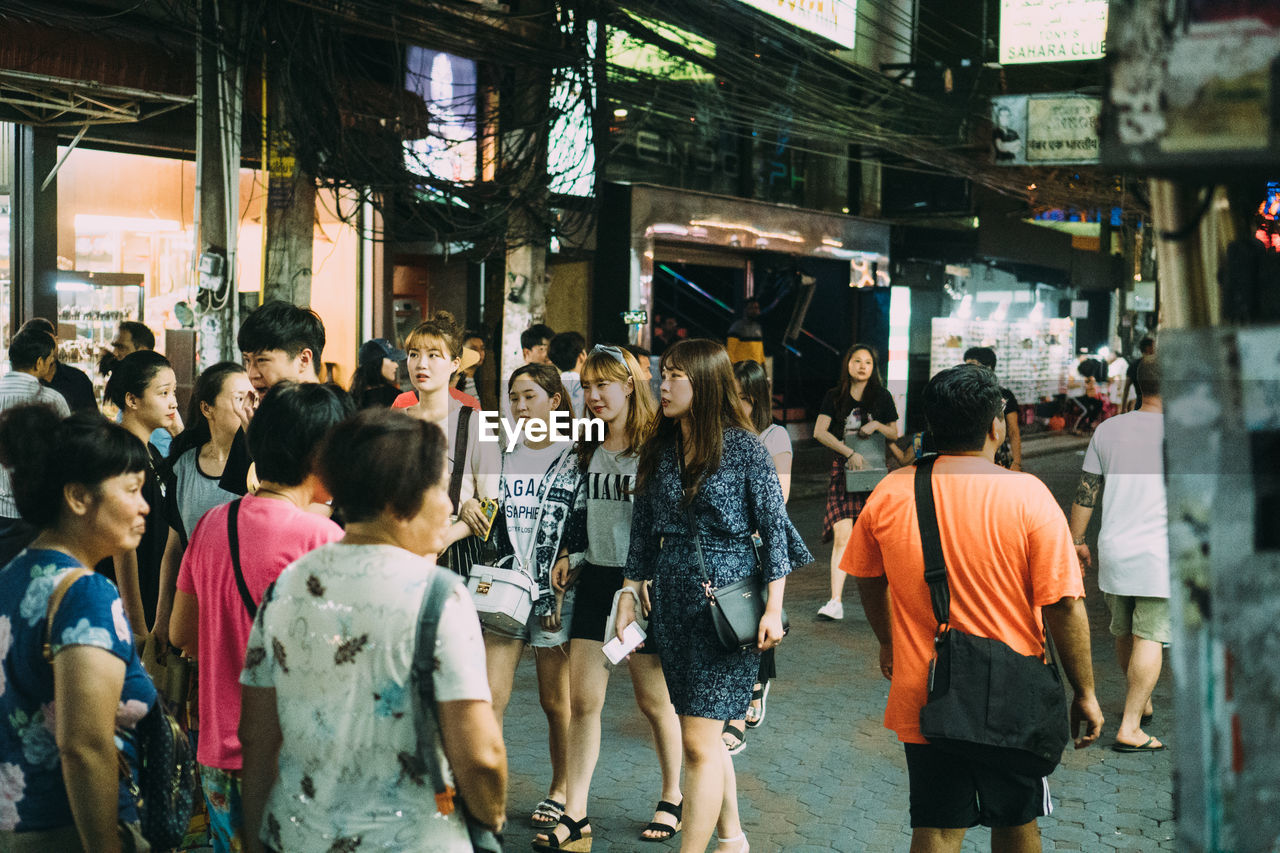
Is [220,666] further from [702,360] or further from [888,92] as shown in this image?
[888,92]

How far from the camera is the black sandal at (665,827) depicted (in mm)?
4648

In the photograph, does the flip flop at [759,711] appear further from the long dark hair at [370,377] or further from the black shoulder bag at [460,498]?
the long dark hair at [370,377]

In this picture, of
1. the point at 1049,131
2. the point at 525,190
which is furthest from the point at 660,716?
the point at 1049,131

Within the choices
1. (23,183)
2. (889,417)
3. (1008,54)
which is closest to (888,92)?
(1008,54)

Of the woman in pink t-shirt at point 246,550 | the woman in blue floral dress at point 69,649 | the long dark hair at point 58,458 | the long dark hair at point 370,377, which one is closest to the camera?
the woman in blue floral dress at point 69,649

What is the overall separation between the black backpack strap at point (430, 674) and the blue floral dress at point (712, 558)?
77.2 inches

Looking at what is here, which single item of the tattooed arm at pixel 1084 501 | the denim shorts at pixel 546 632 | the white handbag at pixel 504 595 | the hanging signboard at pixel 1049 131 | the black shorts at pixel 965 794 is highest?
the hanging signboard at pixel 1049 131

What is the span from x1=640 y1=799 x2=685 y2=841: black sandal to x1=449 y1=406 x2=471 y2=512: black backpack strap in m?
1.47

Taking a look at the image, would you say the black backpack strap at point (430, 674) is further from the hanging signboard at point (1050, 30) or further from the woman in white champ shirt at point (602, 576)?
the hanging signboard at point (1050, 30)

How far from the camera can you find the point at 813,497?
1538 cm

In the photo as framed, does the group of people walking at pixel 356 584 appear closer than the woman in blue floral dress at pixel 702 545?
Yes

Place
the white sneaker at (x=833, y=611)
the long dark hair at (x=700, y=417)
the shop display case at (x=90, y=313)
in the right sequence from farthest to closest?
the shop display case at (x=90, y=313) < the white sneaker at (x=833, y=611) < the long dark hair at (x=700, y=417)

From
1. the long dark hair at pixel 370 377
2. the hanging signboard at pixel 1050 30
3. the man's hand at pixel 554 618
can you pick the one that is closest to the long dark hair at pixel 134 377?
the man's hand at pixel 554 618

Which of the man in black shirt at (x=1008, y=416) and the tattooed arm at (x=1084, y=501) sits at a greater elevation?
the man in black shirt at (x=1008, y=416)
